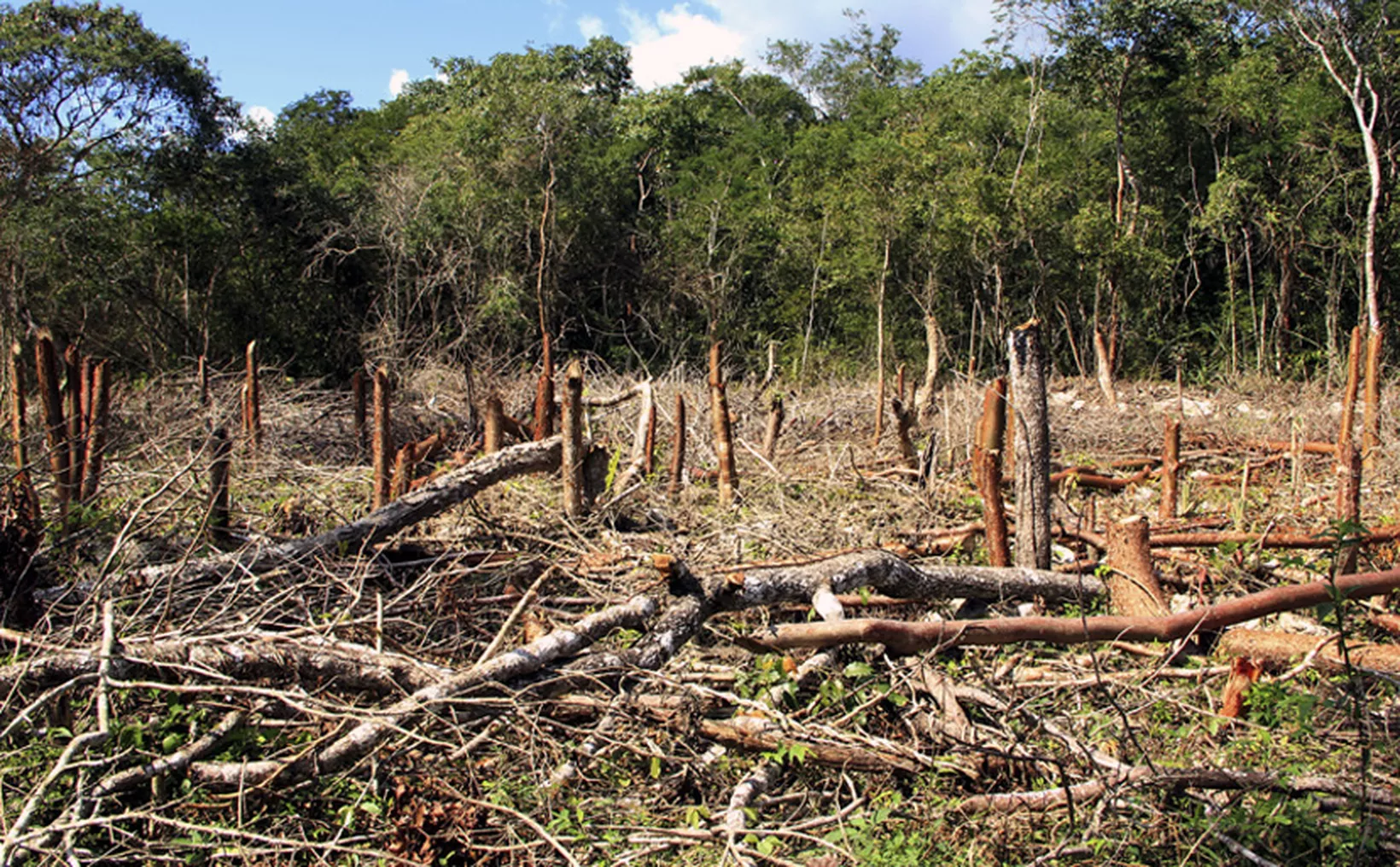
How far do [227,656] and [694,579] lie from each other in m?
1.46

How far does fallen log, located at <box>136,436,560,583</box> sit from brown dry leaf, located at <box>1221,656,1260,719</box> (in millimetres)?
3155

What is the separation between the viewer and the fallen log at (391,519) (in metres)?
3.82

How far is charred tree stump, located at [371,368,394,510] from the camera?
16.8 ft

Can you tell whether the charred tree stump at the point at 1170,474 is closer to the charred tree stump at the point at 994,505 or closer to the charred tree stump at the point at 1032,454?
the charred tree stump at the point at 1032,454

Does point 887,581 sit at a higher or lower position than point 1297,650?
higher

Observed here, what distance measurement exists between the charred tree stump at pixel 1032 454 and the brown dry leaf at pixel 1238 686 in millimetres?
1140

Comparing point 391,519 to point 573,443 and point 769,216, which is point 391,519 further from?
point 769,216

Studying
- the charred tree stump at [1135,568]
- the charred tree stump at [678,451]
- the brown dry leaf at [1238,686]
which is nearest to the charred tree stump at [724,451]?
the charred tree stump at [678,451]

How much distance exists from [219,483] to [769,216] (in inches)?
722

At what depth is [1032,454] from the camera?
4.40 m

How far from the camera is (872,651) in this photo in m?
3.57

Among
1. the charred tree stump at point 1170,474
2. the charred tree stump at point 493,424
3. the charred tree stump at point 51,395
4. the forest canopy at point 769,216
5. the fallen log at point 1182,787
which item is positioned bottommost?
→ the fallen log at point 1182,787

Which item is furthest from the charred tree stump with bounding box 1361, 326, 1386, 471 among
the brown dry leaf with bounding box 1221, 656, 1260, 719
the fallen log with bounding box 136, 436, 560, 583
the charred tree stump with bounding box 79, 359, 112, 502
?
the charred tree stump with bounding box 79, 359, 112, 502

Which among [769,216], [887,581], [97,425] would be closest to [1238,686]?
[887,581]
